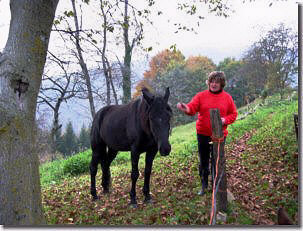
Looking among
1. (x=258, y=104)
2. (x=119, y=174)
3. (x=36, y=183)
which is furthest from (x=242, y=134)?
(x=36, y=183)

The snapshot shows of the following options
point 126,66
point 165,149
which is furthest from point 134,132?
point 126,66

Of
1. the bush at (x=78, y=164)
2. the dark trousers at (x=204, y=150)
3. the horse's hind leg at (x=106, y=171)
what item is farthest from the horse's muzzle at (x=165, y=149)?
the bush at (x=78, y=164)

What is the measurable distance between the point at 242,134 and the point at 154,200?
5432 millimetres

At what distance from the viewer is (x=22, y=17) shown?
8.41ft

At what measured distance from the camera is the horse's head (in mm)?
3059

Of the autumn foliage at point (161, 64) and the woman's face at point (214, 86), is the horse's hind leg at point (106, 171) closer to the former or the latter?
the autumn foliage at point (161, 64)

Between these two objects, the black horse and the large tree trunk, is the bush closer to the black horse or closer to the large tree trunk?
the black horse

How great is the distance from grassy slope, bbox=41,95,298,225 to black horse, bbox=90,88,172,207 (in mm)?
385

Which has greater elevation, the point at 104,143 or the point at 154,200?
the point at 104,143

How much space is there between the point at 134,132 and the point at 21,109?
1772mm

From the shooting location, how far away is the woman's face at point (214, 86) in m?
3.37

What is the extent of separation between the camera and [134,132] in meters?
3.85

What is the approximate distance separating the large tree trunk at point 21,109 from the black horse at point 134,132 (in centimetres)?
143

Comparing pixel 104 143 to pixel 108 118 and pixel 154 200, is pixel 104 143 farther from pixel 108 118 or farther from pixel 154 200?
pixel 154 200
